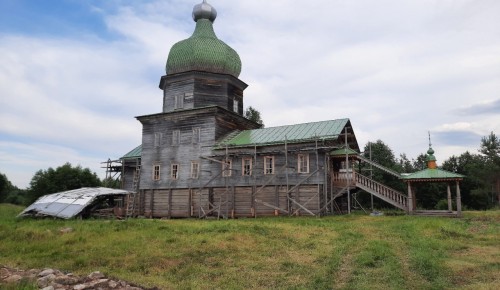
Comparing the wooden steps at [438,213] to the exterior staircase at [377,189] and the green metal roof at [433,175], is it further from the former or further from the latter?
the green metal roof at [433,175]

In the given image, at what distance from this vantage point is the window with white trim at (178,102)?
30.8 metres

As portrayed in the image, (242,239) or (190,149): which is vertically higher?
(190,149)

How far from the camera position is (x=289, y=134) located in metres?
26.9

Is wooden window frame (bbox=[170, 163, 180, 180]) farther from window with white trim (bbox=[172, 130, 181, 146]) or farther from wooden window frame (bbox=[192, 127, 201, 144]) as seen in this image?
wooden window frame (bbox=[192, 127, 201, 144])

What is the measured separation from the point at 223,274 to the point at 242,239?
4.23 m

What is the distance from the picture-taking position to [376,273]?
10.2 metres

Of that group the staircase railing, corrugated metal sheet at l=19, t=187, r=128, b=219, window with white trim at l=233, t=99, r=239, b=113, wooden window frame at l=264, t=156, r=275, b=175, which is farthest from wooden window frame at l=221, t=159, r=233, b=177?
the staircase railing

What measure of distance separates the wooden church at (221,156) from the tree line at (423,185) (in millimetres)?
4038

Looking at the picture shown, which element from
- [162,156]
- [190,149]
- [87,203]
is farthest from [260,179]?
[87,203]

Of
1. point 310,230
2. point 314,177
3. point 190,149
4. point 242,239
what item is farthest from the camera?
point 190,149

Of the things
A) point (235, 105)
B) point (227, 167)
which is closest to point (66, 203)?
point (227, 167)

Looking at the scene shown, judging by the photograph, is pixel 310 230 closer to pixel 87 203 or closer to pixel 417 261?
pixel 417 261

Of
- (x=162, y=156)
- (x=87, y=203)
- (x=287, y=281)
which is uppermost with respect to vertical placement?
(x=162, y=156)

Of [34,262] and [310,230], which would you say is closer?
[34,262]
